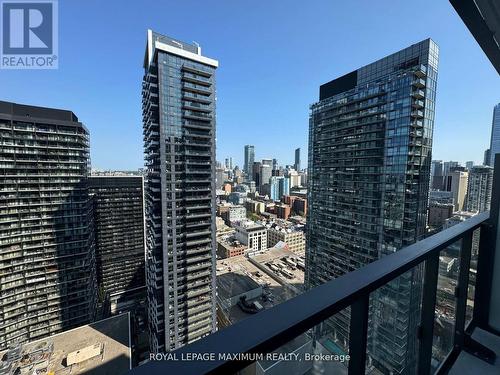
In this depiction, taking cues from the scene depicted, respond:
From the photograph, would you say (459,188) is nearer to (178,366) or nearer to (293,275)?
(293,275)

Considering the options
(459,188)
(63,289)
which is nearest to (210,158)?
(63,289)

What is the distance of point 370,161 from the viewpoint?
1007 centimetres

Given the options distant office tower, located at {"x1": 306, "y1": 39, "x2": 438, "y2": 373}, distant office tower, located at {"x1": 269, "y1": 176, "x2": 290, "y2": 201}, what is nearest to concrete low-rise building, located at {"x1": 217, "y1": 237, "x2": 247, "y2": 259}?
distant office tower, located at {"x1": 306, "y1": 39, "x2": 438, "y2": 373}

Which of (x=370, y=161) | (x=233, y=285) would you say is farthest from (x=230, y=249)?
(x=370, y=161)

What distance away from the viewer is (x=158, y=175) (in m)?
11.1

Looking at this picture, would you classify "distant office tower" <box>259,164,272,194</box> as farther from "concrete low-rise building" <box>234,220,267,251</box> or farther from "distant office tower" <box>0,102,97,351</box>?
"distant office tower" <box>0,102,97,351</box>

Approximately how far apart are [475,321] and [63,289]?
1592cm

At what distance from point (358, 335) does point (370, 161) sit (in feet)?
35.6

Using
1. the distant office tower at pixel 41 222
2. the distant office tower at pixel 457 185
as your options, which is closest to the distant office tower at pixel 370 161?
the distant office tower at pixel 41 222

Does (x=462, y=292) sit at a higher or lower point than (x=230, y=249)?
higher

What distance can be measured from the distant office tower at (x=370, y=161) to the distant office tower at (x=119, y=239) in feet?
51.8

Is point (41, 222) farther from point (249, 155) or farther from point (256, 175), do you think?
point (249, 155)

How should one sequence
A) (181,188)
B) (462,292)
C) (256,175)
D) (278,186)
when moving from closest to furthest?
(462,292) < (181,188) < (278,186) < (256,175)

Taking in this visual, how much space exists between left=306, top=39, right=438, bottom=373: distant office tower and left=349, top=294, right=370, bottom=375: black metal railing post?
32.5ft
